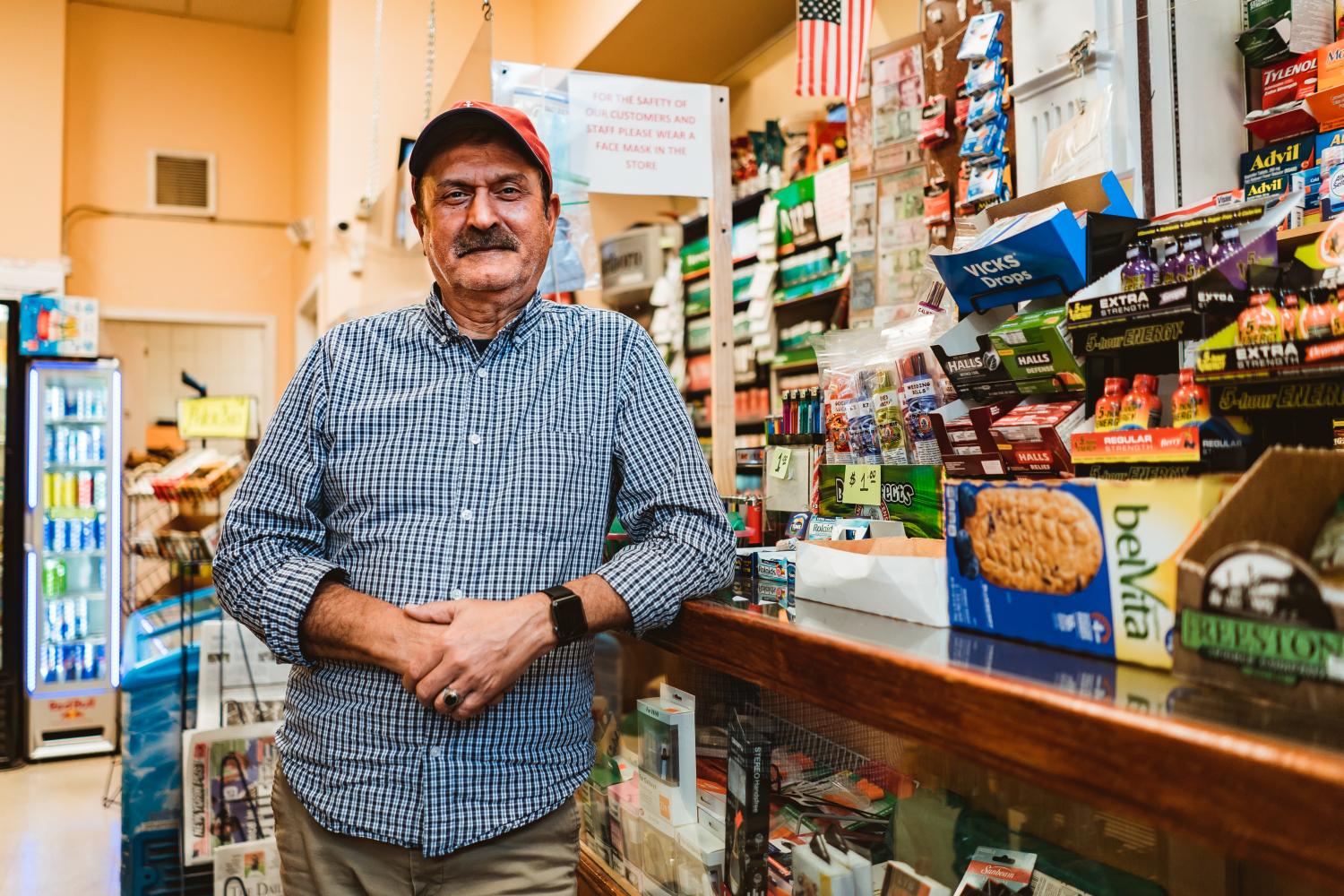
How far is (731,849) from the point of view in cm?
146

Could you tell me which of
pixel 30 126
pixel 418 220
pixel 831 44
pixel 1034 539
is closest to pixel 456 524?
pixel 418 220

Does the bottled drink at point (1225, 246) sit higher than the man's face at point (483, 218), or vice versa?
the man's face at point (483, 218)

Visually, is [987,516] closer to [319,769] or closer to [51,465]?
[319,769]

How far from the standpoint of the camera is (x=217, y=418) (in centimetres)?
367

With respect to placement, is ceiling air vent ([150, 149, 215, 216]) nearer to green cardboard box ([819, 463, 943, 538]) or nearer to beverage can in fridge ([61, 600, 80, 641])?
beverage can in fridge ([61, 600, 80, 641])

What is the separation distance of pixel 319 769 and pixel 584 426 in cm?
63

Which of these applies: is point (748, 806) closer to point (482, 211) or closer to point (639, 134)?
point (482, 211)

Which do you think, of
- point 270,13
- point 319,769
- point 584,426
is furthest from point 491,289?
point 270,13

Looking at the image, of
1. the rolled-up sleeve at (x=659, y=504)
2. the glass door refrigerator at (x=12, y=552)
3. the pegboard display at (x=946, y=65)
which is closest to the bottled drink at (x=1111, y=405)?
the rolled-up sleeve at (x=659, y=504)

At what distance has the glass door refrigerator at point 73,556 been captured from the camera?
5.22 metres

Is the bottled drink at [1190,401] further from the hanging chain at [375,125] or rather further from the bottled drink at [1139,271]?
the hanging chain at [375,125]

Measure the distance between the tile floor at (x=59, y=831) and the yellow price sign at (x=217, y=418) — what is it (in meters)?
1.64

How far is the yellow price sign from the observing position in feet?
11.8

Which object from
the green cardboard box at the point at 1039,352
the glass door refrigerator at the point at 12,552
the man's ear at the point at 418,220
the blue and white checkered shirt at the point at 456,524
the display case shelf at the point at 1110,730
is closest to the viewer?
the display case shelf at the point at 1110,730
